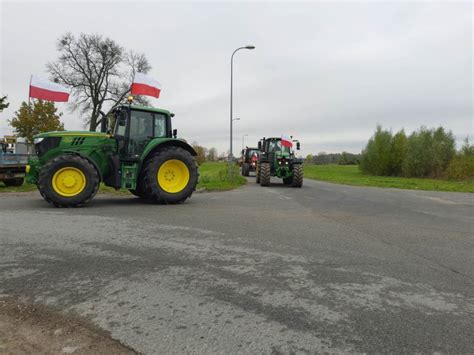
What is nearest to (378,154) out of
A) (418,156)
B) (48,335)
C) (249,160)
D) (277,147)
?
(418,156)

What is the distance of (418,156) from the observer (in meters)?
43.2

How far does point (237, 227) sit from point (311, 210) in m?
3.40

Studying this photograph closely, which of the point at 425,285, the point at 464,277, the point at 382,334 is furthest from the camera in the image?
the point at 464,277

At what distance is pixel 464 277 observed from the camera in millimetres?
4098

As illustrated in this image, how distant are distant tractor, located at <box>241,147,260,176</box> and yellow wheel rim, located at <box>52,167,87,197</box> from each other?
21.7 m

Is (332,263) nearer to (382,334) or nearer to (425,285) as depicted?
(425,285)

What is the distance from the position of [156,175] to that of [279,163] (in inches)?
413

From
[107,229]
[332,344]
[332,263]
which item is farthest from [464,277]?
[107,229]

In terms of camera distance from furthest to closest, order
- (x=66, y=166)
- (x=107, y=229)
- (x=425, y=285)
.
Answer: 1. (x=66, y=166)
2. (x=107, y=229)
3. (x=425, y=285)

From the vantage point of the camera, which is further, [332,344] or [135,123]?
[135,123]

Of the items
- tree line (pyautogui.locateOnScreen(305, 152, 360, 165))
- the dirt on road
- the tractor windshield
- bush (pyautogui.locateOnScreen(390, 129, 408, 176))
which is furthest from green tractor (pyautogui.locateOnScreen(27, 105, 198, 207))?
tree line (pyautogui.locateOnScreen(305, 152, 360, 165))

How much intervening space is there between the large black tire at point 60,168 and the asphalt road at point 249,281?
142 cm

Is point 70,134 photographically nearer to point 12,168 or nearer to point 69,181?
point 69,181

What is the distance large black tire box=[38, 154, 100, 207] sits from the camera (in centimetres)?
838
